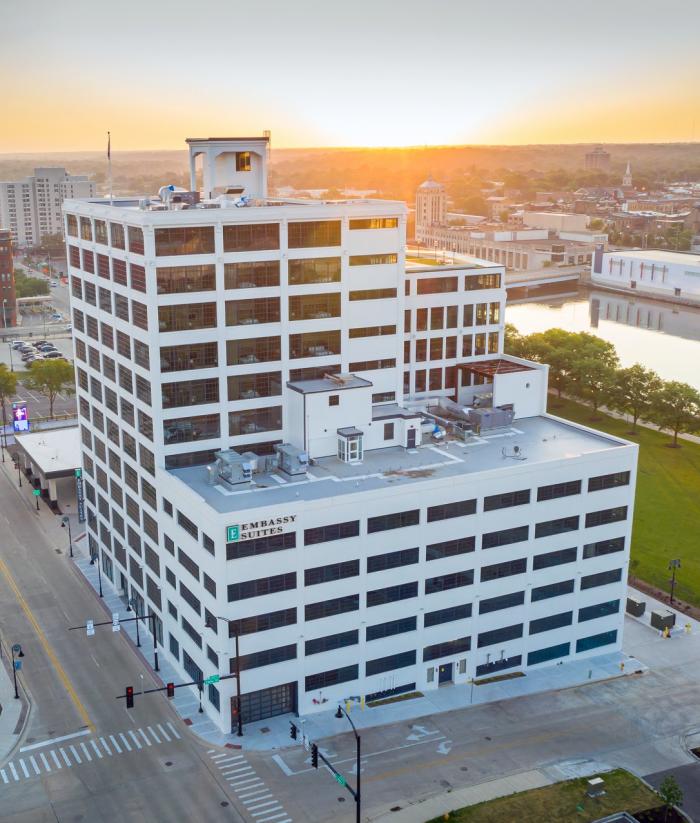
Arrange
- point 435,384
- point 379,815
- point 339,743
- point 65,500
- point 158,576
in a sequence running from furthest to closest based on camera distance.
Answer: point 65,500 → point 435,384 → point 158,576 → point 339,743 → point 379,815

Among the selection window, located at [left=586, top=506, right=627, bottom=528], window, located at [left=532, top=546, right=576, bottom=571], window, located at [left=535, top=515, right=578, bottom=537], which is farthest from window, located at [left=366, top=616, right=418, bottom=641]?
window, located at [left=586, top=506, right=627, bottom=528]

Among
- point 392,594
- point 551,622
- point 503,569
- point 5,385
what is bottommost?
point 551,622

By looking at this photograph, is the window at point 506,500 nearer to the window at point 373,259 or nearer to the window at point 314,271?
the window at point 314,271

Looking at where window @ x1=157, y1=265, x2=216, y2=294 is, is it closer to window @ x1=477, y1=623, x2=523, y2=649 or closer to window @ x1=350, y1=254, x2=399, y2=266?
window @ x1=350, y1=254, x2=399, y2=266

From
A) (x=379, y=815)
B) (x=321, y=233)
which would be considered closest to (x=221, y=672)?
(x=379, y=815)

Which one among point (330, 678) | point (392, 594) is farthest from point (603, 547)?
point (330, 678)

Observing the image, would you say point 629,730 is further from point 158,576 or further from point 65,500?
point 65,500

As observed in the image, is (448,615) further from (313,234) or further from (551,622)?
(313,234)
